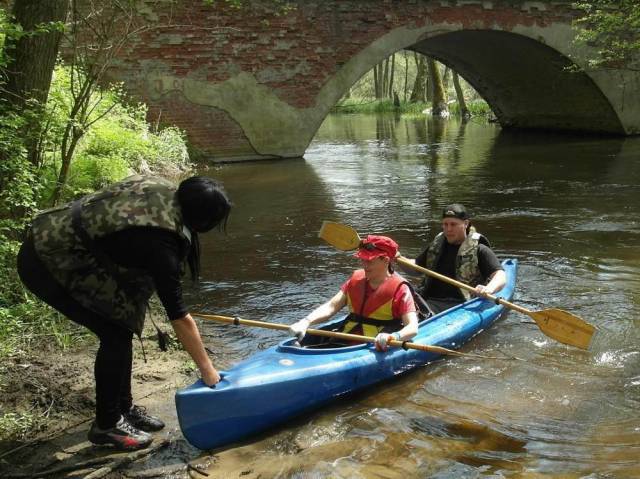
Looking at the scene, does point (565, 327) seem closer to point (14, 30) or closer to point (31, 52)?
point (14, 30)

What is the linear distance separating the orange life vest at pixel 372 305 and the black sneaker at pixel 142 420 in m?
1.42

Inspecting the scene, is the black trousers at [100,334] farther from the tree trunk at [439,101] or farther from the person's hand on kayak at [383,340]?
the tree trunk at [439,101]

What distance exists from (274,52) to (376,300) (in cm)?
966

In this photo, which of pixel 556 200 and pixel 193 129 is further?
pixel 193 129

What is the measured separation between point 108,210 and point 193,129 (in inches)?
409

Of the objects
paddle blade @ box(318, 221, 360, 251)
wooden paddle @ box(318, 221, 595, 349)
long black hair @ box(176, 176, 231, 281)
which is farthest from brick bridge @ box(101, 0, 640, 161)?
long black hair @ box(176, 176, 231, 281)

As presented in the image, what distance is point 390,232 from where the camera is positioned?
8055 mm

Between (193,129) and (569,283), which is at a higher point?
(193,129)

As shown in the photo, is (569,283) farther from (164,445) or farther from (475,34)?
(475,34)

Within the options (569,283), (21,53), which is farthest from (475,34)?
(21,53)

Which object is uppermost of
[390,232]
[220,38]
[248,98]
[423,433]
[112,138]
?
[220,38]

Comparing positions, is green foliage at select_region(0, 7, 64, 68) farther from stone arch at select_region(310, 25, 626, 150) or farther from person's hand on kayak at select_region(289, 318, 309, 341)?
stone arch at select_region(310, 25, 626, 150)

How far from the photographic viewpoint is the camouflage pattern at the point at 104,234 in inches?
110

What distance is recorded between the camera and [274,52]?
42.6 feet
